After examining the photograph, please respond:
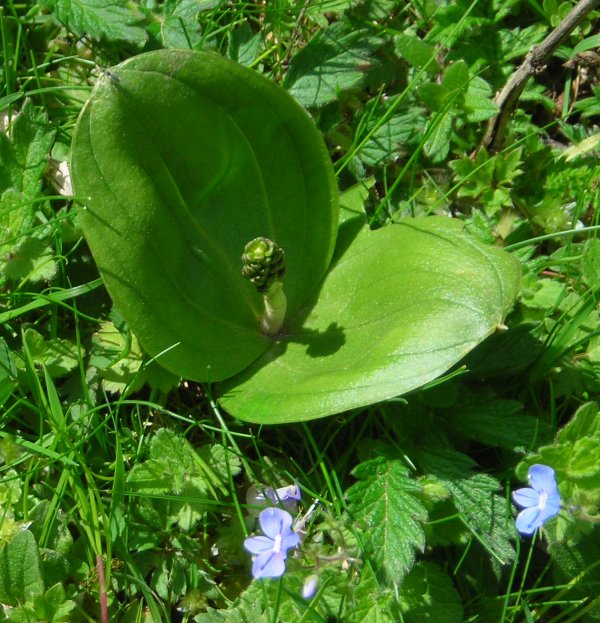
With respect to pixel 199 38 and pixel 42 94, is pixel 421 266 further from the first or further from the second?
pixel 42 94

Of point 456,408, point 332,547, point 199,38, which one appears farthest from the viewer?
point 199,38

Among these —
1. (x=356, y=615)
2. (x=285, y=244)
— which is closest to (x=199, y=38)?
(x=285, y=244)

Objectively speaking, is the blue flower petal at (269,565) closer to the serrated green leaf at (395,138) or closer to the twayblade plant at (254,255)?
the twayblade plant at (254,255)

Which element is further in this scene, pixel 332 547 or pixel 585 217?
pixel 585 217

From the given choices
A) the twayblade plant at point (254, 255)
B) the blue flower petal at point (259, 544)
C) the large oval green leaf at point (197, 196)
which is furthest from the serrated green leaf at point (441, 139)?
the blue flower petal at point (259, 544)

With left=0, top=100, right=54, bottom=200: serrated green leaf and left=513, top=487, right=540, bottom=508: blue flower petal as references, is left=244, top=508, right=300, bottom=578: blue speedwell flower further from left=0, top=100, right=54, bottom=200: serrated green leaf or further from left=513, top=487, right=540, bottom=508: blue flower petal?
left=0, top=100, right=54, bottom=200: serrated green leaf

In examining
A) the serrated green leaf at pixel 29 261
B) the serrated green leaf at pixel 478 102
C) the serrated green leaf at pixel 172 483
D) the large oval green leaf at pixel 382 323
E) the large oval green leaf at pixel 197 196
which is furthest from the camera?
the serrated green leaf at pixel 478 102

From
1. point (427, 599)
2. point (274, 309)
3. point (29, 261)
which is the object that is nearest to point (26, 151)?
point (29, 261)

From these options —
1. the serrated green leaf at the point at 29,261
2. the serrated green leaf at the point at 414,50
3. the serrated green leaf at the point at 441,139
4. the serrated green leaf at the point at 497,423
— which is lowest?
the serrated green leaf at the point at 497,423
